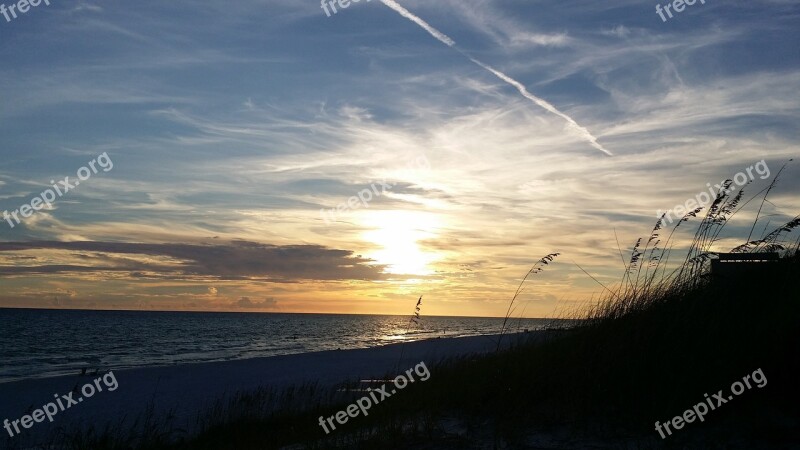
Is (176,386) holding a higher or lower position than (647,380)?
lower

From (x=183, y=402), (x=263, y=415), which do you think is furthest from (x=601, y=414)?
(x=183, y=402)

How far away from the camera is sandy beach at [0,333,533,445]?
16.9m

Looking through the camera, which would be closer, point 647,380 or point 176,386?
point 647,380

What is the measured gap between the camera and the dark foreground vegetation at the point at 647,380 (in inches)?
243

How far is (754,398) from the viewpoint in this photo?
6.17m

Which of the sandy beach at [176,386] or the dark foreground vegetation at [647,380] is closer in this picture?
the dark foreground vegetation at [647,380]

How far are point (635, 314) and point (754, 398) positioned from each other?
1.74 metres

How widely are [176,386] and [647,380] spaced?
A: 68.8 ft

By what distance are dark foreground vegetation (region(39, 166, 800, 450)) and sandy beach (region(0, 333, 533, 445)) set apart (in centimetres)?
767

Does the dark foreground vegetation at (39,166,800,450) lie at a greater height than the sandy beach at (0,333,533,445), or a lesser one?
greater

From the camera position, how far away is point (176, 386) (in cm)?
2336

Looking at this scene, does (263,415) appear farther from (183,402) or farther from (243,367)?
(243,367)

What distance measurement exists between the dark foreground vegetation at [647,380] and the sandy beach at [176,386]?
7.67m

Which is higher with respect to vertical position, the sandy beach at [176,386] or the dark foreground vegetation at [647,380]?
the dark foreground vegetation at [647,380]
